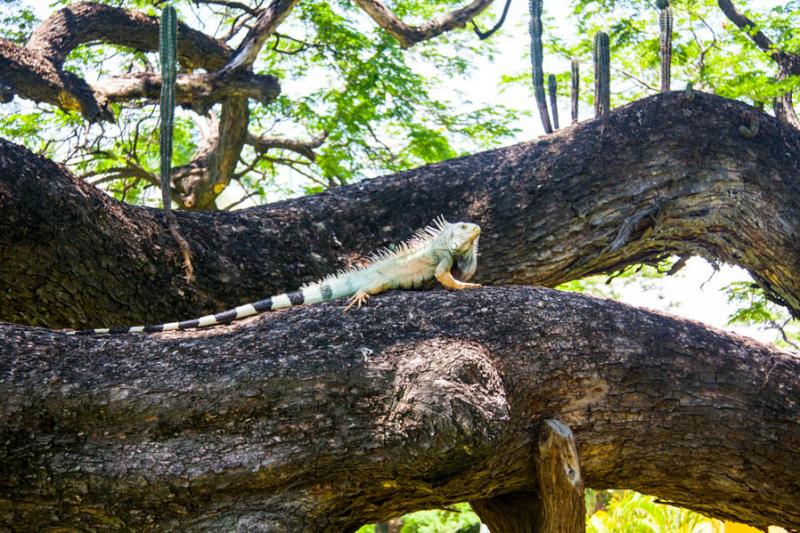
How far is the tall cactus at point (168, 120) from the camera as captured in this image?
5.34 m

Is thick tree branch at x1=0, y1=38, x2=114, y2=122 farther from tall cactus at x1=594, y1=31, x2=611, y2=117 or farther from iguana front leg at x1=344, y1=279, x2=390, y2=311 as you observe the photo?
tall cactus at x1=594, y1=31, x2=611, y2=117

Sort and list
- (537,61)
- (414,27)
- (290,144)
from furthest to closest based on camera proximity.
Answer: (290,144), (414,27), (537,61)

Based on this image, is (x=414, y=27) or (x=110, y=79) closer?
(x=110, y=79)

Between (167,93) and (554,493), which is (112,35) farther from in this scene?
(554,493)

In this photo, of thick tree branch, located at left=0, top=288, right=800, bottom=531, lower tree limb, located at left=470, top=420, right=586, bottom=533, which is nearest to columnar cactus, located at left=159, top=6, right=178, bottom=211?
thick tree branch, located at left=0, top=288, right=800, bottom=531

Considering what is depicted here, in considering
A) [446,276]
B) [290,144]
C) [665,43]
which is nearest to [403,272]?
[446,276]

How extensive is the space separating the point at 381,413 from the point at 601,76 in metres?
4.89

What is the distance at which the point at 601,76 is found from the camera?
298 inches

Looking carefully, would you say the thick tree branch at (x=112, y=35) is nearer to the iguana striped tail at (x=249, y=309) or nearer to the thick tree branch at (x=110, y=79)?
the thick tree branch at (x=110, y=79)

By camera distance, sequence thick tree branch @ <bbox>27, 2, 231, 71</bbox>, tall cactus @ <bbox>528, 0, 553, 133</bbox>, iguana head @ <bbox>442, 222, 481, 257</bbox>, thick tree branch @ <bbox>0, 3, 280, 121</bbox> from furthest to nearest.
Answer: tall cactus @ <bbox>528, 0, 553, 133</bbox> < thick tree branch @ <bbox>27, 2, 231, 71</bbox> < thick tree branch @ <bbox>0, 3, 280, 121</bbox> < iguana head @ <bbox>442, 222, 481, 257</bbox>

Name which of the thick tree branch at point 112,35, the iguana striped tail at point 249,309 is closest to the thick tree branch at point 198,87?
the thick tree branch at point 112,35

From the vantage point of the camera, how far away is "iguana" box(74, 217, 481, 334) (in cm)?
483

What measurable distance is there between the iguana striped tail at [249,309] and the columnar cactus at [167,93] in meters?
1.24

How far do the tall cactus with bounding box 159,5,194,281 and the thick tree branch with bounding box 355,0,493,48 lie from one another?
3385mm
